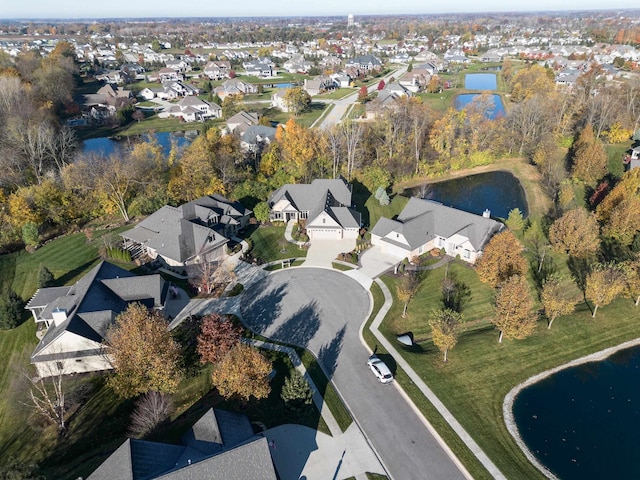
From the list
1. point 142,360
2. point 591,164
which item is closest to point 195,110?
point 591,164

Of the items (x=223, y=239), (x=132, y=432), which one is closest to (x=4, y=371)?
(x=132, y=432)

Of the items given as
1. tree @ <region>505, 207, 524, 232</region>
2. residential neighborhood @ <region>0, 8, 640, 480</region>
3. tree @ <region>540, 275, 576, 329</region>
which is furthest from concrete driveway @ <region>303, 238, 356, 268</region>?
tree @ <region>540, 275, 576, 329</region>

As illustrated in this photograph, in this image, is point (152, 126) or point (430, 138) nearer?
point (430, 138)

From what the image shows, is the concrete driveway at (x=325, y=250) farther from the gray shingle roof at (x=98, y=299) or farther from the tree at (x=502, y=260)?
the gray shingle roof at (x=98, y=299)

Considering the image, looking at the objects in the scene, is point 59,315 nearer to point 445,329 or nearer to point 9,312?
point 9,312

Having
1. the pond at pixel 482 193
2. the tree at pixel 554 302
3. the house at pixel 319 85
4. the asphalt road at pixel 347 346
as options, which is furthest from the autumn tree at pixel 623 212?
the house at pixel 319 85

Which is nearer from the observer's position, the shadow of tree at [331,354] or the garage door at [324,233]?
the shadow of tree at [331,354]

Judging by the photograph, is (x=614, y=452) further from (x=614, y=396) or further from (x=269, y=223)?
(x=269, y=223)
